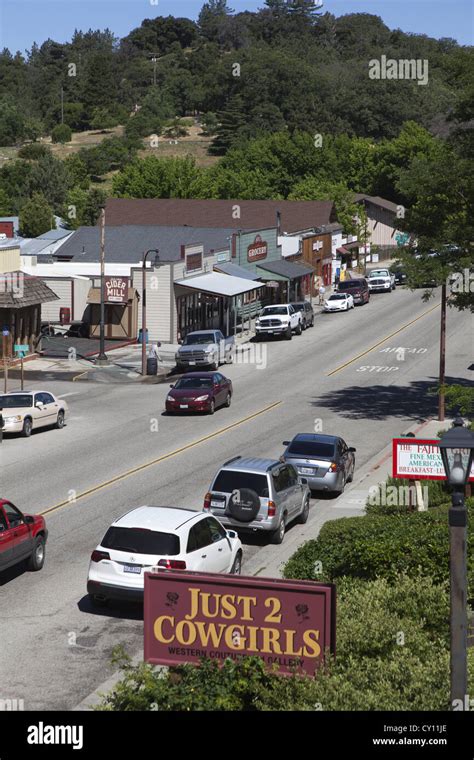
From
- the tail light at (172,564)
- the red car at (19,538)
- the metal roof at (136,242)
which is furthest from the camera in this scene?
the metal roof at (136,242)

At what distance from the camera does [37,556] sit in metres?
21.8

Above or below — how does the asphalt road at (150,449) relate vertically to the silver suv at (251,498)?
below

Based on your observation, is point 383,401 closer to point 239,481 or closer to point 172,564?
point 239,481

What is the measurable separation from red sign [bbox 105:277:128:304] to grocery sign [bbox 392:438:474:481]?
3625cm

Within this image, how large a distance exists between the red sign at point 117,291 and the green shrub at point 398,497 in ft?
113

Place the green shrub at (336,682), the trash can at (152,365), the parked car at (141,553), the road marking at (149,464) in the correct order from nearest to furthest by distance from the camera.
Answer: the green shrub at (336,682) → the parked car at (141,553) → the road marking at (149,464) → the trash can at (152,365)

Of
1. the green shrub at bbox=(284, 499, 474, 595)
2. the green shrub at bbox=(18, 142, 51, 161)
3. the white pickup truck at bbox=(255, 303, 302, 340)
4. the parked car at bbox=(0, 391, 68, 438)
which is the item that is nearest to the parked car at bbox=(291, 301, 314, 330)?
the white pickup truck at bbox=(255, 303, 302, 340)

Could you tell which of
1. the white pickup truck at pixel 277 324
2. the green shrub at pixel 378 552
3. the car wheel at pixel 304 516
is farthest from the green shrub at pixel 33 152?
the green shrub at pixel 378 552

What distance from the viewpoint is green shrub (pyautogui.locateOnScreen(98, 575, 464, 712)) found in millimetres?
11734

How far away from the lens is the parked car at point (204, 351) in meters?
52.2

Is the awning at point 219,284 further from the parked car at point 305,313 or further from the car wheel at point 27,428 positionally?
the car wheel at point 27,428

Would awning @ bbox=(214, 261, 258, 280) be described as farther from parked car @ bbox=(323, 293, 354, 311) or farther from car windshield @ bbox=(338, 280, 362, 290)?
car windshield @ bbox=(338, 280, 362, 290)

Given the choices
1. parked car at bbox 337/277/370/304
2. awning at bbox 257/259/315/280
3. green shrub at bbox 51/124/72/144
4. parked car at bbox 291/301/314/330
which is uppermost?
green shrub at bbox 51/124/72/144

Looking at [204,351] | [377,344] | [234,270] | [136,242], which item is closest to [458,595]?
[204,351]
